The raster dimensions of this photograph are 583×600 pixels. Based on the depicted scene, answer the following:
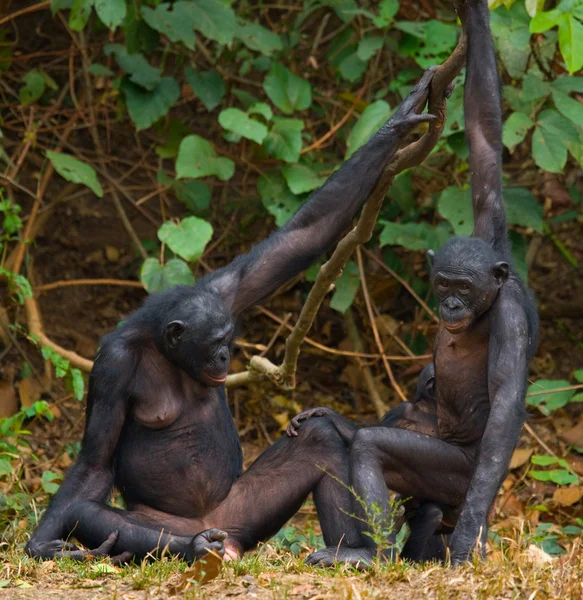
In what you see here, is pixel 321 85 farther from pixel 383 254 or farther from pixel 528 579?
pixel 528 579

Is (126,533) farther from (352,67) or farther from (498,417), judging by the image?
(352,67)

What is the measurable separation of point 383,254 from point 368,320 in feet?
2.32

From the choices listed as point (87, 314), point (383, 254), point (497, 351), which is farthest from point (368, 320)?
point (497, 351)

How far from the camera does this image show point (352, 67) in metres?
10.6

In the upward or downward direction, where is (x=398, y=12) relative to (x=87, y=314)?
upward

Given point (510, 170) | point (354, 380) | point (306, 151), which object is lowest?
point (354, 380)

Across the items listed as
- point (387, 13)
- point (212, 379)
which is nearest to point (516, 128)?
point (387, 13)

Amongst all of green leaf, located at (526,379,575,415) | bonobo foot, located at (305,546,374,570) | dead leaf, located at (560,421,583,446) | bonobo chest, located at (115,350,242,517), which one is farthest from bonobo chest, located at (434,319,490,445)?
dead leaf, located at (560,421,583,446)

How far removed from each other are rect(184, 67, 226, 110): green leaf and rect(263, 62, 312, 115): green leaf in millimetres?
482

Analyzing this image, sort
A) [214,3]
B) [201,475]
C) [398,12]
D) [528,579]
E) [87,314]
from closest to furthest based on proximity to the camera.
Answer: [528,579] → [201,475] → [214,3] → [398,12] → [87,314]

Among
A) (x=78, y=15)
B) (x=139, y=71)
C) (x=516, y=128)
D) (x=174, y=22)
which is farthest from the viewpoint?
(x=139, y=71)

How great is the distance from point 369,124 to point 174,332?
11.0 ft

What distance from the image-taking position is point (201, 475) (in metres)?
6.80

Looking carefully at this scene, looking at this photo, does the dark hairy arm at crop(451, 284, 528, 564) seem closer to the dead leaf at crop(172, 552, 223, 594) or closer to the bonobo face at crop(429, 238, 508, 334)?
the bonobo face at crop(429, 238, 508, 334)
